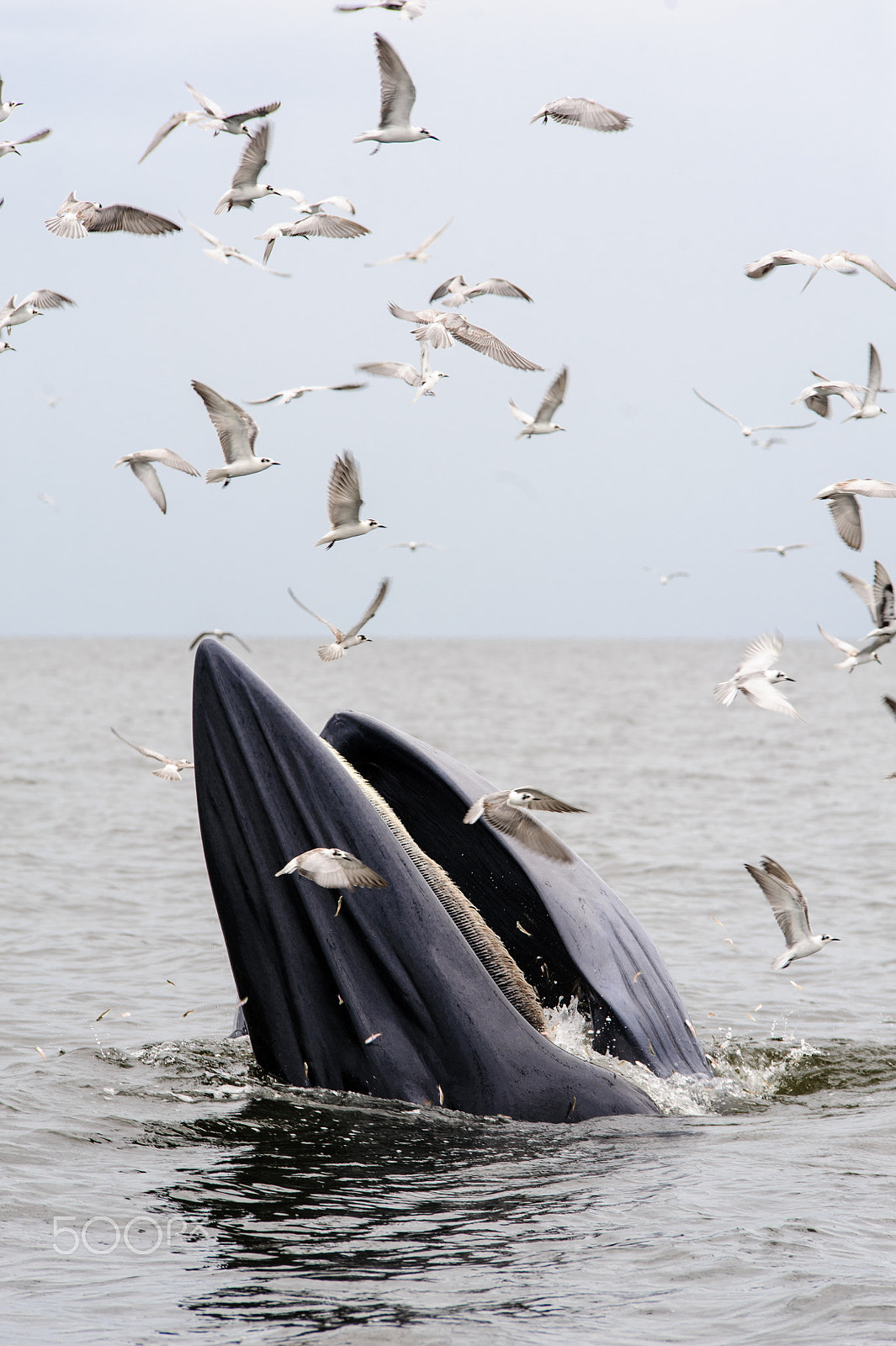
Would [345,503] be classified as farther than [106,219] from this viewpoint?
No

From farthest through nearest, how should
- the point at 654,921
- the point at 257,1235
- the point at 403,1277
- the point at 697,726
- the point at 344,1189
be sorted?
the point at 697,726 < the point at 654,921 < the point at 344,1189 < the point at 257,1235 < the point at 403,1277

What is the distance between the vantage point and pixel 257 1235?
5.41m

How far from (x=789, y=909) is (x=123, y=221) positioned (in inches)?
228

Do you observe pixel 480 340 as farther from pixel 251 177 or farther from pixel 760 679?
pixel 760 679

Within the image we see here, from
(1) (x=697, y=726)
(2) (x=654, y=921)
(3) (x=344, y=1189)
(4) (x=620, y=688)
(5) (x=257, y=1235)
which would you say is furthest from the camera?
(4) (x=620, y=688)

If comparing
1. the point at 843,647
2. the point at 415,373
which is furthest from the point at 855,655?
the point at 415,373

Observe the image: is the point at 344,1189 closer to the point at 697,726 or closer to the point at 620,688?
the point at 697,726

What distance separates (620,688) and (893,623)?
80.3 m

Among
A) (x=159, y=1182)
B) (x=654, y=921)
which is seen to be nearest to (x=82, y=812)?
(x=654, y=921)

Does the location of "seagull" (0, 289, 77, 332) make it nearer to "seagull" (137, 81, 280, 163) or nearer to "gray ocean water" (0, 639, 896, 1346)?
"seagull" (137, 81, 280, 163)

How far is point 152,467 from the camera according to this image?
9.54 meters

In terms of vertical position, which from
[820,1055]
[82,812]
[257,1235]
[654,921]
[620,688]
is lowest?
[620,688]

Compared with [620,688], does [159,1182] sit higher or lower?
higher

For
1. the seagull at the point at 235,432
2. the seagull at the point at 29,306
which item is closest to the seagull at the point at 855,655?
the seagull at the point at 235,432
